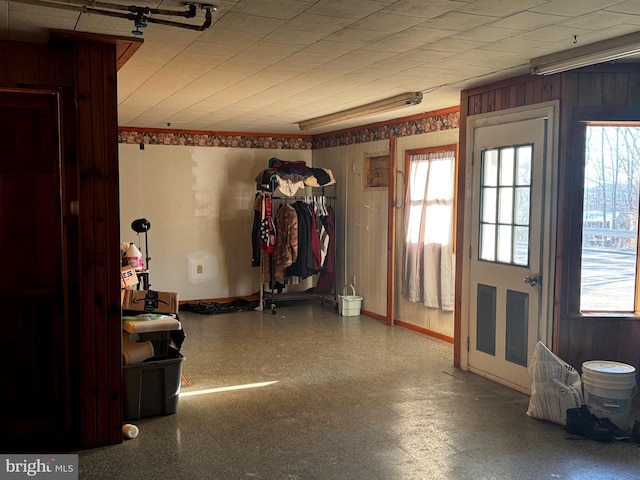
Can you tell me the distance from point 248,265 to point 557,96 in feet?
17.3

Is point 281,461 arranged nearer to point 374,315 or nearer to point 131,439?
point 131,439

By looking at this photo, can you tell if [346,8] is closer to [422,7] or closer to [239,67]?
[422,7]

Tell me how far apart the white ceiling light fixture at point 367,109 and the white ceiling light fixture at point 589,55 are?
1313mm

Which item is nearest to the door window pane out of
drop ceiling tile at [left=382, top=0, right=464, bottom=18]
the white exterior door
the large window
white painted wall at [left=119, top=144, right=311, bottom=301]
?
the white exterior door

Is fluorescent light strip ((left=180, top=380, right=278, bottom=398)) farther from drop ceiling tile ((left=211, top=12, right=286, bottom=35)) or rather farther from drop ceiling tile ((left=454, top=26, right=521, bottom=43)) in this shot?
drop ceiling tile ((left=454, top=26, right=521, bottom=43))

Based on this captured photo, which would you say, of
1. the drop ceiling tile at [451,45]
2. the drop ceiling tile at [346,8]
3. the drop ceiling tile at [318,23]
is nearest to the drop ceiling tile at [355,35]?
the drop ceiling tile at [318,23]

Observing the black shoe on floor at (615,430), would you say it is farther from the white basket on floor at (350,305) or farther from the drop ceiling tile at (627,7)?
the white basket on floor at (350,305)

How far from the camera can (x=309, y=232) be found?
7.66 metres

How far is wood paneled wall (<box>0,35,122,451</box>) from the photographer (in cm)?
341

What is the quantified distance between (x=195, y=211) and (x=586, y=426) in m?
5.81

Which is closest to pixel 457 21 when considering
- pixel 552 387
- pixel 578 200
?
pixel 578 200

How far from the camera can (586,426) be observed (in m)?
3.69

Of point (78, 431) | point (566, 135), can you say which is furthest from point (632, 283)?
point (78, 431)

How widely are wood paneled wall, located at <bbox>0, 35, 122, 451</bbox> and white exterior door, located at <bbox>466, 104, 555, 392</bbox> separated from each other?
9.26 ft
